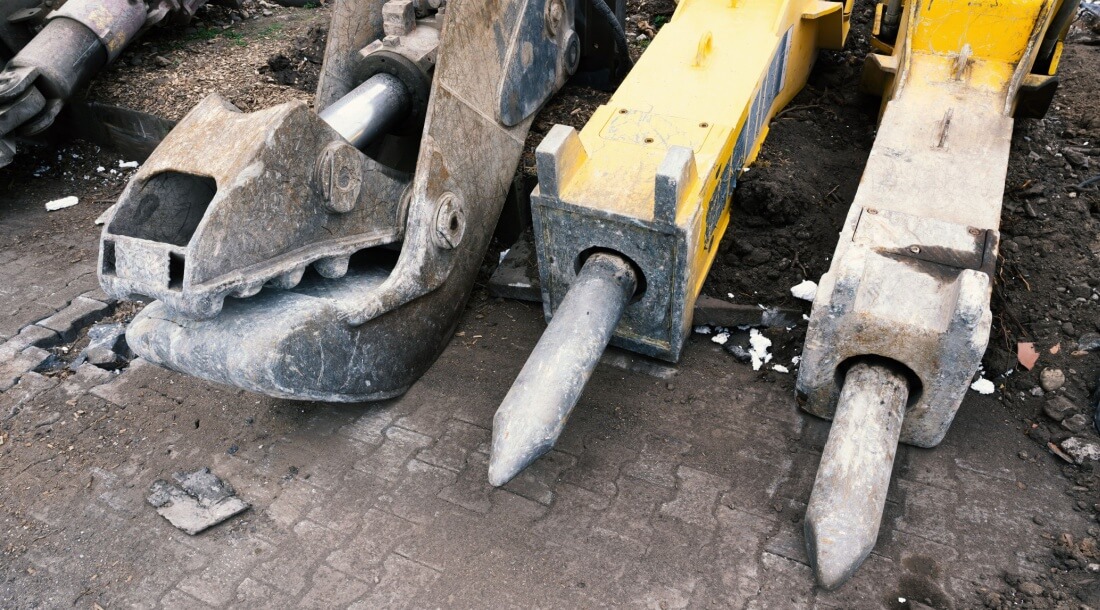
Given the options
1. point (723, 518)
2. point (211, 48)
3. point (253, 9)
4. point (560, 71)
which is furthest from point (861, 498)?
point (253, 9)

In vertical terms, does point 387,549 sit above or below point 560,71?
below

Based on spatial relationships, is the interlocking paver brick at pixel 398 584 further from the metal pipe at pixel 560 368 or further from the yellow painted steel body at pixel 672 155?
the yellow painted steel body at pixel 672 155

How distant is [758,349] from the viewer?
3.64 metres

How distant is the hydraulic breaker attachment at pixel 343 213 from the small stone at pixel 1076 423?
267 centimetres

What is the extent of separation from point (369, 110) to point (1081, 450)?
335cm

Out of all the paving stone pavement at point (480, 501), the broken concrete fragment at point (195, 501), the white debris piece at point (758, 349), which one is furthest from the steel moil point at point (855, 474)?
the broken concrete fragment at point (195, 501)

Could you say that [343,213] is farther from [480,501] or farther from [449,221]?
[480,501]

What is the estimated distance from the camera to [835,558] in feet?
7.97

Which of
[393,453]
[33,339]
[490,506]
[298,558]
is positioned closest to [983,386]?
[490,506]

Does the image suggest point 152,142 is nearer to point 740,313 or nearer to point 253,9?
→ point 253,9

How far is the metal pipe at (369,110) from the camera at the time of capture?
3.57 metres

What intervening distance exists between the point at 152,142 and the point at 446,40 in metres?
3.30

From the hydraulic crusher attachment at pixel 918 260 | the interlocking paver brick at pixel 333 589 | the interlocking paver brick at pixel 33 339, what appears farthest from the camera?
the interlocking paver brick at pixel 33 339

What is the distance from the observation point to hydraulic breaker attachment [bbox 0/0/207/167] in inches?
200
